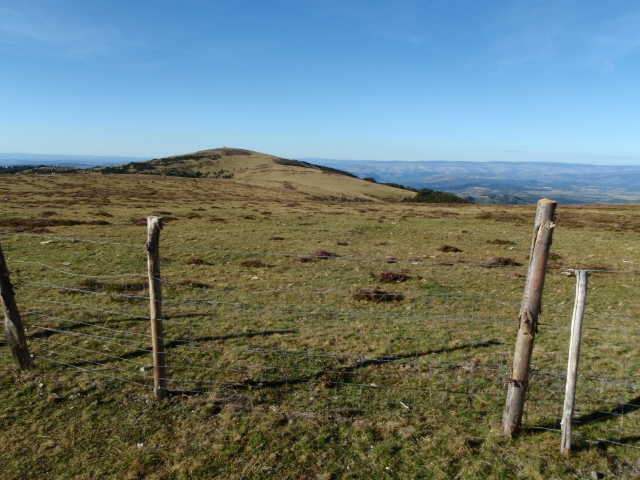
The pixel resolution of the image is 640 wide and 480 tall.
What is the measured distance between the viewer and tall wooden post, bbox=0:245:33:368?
25.0ft

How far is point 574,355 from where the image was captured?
5723 millimetres

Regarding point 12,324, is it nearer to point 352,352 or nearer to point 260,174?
point 352,352

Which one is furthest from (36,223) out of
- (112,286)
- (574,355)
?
(574,355)

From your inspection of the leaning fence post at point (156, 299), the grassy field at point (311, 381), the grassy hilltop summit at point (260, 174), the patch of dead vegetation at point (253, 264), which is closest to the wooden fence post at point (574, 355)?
the grassy field at point (311, 381)

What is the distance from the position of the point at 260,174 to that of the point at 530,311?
5500 inches

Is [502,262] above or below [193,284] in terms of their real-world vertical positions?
below

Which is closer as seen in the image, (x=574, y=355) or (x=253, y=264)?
(x=574, y=355)

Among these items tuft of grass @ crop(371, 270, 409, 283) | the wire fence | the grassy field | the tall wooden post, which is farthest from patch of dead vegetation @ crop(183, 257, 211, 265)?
the tall wooden post

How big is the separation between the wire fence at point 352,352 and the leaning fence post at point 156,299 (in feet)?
1.55

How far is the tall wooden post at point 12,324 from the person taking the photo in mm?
7607

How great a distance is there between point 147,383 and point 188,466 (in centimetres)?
264

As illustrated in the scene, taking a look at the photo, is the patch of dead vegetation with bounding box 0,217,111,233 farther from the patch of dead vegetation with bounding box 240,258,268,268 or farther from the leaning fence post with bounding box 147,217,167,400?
the leaning fence post with bounding box 147,217,167,400

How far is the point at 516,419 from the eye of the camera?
6.23 m

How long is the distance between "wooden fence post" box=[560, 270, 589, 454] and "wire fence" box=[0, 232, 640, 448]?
18.7 inches
